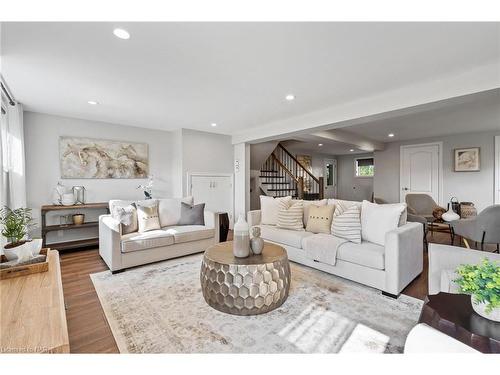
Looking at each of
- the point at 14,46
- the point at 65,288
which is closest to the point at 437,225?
the point at 65,288

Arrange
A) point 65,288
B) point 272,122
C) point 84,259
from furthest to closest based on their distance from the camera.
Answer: point 272,122 < point 84,259 < point 65,288

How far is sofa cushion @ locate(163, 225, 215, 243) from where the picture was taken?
3512 mm

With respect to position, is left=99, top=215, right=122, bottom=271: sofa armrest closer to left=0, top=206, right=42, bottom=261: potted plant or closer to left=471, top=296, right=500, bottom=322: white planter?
left=0, top=206, right=42, bottom=261: potted plant

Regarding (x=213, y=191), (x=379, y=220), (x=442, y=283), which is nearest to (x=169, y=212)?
(x=213, y=191)

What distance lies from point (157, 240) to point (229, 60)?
2.43 meters

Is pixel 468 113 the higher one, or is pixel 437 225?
pixel 468 113

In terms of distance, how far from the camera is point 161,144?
5.36 meters

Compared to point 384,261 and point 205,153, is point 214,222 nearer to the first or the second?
point 205,153

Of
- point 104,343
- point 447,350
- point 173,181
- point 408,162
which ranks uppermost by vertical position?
point 408,162

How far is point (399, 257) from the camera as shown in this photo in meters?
2.36

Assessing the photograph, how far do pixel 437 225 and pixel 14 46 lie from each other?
7325mm

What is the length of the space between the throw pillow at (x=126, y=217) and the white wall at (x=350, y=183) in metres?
8.48

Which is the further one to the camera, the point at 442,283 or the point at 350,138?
the point at 350,138
